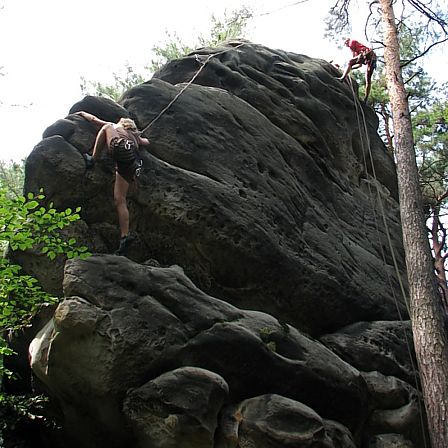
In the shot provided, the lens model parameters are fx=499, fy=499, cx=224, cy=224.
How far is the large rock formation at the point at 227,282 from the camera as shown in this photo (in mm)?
5207

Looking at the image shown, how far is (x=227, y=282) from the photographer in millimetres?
7145

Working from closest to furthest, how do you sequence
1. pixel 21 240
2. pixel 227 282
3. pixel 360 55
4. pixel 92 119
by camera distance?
pixel 21 240 < pixel 92 119 < pixel 227 282 < pixel 360 55

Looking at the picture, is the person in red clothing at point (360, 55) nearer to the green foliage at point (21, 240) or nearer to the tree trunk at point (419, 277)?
the tree trunk at point (419, 277)

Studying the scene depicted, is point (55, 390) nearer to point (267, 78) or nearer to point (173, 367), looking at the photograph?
point (173, 367)

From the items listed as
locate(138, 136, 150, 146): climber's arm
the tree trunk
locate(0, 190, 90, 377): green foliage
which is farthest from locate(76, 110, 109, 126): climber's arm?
the tree trunk

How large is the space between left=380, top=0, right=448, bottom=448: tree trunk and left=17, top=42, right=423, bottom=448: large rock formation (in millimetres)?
492

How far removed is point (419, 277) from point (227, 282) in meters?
3.04

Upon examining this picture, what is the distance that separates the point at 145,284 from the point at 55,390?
4.91 feet

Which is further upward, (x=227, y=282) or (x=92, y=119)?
(x=92, y=119)

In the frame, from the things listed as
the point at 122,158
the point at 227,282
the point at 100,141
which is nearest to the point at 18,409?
the point at 227,282

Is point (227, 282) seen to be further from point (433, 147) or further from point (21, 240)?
point (433, 147)

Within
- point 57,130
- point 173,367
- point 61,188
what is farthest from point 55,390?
point 57,130

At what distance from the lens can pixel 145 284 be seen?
5.69 metres

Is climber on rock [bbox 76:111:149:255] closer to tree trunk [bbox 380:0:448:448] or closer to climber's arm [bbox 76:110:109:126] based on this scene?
climber's arm [bbox 76:110:109:126]
